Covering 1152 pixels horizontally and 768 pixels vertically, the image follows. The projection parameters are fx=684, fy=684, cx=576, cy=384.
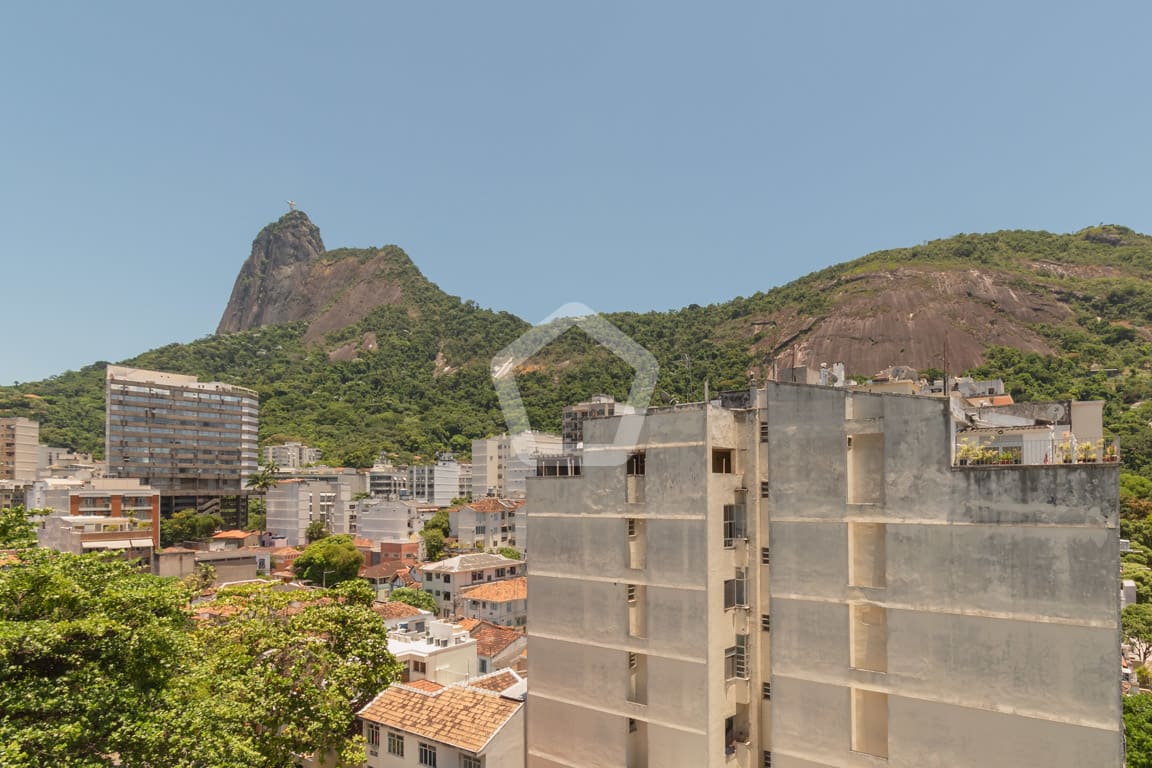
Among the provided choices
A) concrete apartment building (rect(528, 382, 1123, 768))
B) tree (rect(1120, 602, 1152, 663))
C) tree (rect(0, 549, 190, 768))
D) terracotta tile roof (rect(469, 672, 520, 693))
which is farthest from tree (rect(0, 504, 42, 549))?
tree (rect(1120, 602, 1152, 663))

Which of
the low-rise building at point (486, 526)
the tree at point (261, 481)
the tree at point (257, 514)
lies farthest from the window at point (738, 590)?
the tree at point (261, 481)

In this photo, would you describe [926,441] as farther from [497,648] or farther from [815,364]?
[815,364]

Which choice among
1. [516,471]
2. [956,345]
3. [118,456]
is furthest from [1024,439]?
[956,345]

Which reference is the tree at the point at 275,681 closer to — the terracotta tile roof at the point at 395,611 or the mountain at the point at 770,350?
the terracotta tile roof at the point at 395,611

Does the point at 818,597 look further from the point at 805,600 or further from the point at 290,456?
the point at 290,456

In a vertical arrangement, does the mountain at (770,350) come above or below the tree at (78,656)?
above

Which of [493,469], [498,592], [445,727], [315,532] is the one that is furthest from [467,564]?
[493,469]
